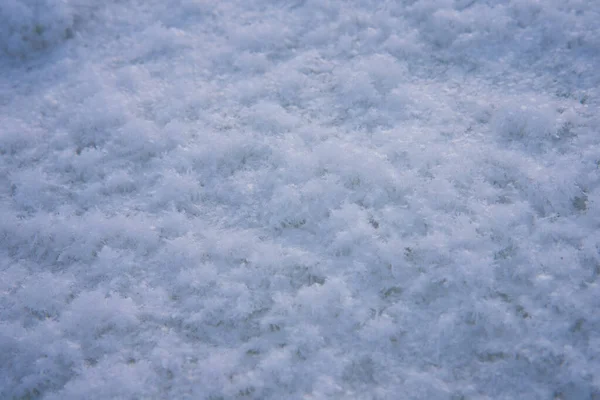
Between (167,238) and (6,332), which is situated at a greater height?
(167,238)

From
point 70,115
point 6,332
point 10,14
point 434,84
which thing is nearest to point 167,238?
point 6,332

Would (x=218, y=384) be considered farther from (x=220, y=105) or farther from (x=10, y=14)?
(x=10, y=14)

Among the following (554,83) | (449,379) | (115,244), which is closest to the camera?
(449,379)

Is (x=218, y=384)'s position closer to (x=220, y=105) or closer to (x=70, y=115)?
(x=220, y=105)

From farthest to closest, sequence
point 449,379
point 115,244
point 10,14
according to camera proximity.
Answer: point 10,14 → point 115,244 → point 449,379

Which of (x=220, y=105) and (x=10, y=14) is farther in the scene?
(x=10, y=14)

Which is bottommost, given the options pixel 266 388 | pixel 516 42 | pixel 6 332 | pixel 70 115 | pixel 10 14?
pixel 266 388
